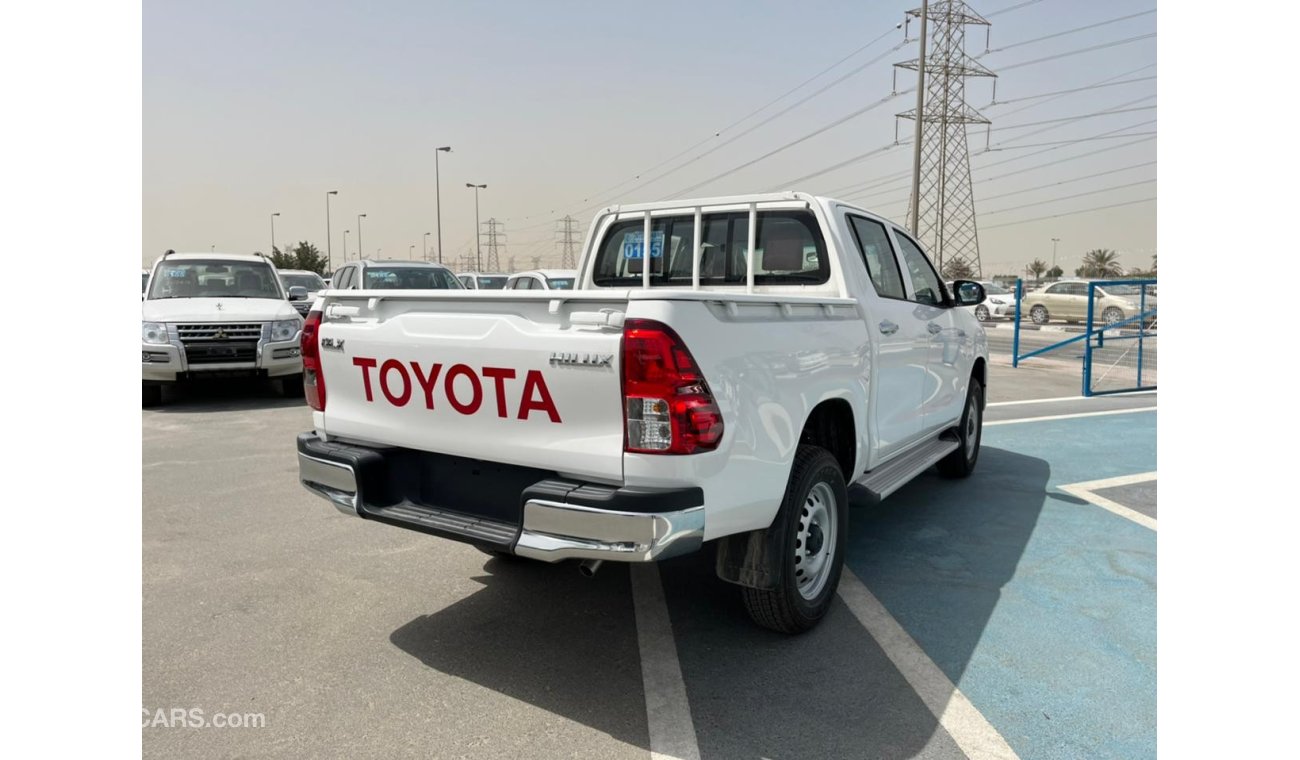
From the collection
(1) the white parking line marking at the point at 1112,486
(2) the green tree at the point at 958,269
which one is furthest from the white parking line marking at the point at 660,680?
(2) the green tree at the point at 958,269

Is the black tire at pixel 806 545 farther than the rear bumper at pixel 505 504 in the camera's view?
Yes

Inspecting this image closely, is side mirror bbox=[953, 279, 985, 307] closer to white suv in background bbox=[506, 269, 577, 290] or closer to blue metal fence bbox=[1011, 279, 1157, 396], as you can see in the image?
blue metal fence bbox=[1011, 279, 1157, 396]

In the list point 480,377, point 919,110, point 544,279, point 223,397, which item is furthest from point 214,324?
point 919,110

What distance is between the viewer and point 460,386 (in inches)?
130

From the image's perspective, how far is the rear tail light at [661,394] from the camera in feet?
9.36

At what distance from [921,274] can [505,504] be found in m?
3.59

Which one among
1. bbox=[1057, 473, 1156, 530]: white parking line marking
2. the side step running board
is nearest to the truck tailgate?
the side step running board

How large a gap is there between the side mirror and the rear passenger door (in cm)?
77

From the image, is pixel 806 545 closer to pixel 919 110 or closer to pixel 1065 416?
pixel 1065 416

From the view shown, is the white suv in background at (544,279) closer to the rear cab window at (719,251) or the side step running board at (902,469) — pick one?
the rear cab window at (719,251)

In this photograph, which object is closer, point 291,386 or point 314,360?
point 314,360

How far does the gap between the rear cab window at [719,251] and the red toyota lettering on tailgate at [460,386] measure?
201 centimetres

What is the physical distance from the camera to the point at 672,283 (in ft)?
16.6

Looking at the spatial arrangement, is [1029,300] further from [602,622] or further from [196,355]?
[602,622]
